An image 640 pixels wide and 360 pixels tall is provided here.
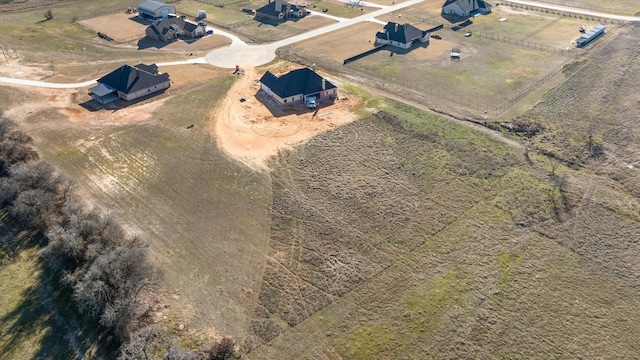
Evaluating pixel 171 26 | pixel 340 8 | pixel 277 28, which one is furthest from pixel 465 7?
pixel 171 26

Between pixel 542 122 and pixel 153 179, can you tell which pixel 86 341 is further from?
pixel 542 122

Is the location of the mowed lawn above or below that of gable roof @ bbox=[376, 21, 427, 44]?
below

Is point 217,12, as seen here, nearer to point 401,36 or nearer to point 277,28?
point 277,28

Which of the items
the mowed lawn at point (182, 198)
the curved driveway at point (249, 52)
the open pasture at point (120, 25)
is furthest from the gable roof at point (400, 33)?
the open pasture at point (120, 25)

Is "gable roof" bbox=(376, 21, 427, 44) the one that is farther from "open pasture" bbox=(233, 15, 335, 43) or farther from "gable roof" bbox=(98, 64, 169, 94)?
"gable roof" bbox=(98, 64, 169, 94)

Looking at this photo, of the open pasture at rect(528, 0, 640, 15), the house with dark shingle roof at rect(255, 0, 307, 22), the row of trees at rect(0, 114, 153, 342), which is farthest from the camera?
the open pasture at rect(528, 0, 640, 15)

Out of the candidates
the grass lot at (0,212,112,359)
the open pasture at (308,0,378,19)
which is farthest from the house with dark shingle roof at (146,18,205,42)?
the grass lot at (0,212,112,359)

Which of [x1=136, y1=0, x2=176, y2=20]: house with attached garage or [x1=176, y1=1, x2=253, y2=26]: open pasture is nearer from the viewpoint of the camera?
[x1=136, y1=0, x2=176, y2=20]: house with attached garage
